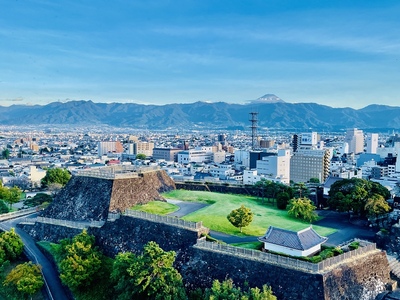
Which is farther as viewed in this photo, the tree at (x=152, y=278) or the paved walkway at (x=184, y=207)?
the paved walkway at (x=184, y=207)

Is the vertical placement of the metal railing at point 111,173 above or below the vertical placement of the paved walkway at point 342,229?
above

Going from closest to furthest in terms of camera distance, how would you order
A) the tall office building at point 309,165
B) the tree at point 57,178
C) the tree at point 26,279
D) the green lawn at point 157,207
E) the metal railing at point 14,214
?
the tree at point 26,279, the green lawn at point 157,207, the metal railing at point 14,214, the tree at point 57,178, the tall office building at point 309,165

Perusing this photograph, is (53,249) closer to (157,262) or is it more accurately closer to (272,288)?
(157,262)

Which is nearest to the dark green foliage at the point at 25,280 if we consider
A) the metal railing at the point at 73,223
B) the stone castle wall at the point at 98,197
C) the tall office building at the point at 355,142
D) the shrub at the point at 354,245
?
the metal railing at the point at 73,223

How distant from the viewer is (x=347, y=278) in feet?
60.4

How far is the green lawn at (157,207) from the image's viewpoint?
2952cm

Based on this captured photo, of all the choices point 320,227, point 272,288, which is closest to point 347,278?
point 272,288

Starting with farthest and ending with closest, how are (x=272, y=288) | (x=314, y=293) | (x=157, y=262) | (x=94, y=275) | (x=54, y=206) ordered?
(x=54, y=206)
(x=94, y=275)
(x=157, y=262)
(x=272, y=288)
(x=314, y=293)

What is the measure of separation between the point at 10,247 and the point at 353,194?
27.8m

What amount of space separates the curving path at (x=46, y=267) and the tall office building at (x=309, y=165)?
53.8 meters

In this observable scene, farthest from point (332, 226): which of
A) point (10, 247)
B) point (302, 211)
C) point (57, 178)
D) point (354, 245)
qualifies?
point (57, 178)

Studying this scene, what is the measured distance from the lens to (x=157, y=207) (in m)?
30.8

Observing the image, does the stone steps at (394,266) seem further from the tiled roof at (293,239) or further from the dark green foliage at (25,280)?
the dark green foliage at (25,280)

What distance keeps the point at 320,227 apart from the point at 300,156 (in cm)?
4893
